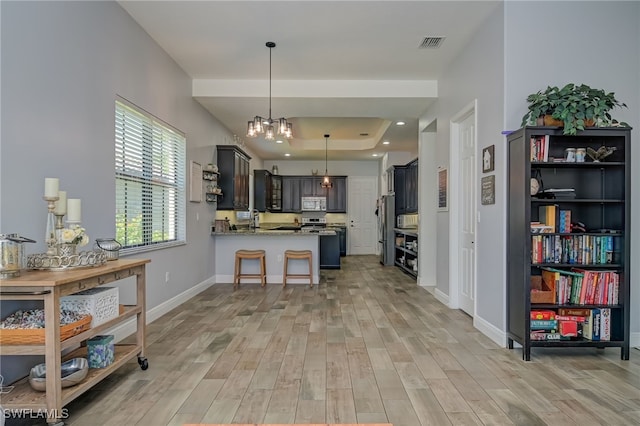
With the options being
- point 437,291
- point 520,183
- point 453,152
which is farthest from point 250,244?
point 520,183

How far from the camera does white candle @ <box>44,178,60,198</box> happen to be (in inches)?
91.4

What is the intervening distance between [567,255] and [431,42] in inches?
103

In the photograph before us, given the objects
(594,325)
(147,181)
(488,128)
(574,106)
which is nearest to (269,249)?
(147,181)

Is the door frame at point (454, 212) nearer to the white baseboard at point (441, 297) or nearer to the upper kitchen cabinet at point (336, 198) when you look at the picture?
the white baseboard at point (441, 297)

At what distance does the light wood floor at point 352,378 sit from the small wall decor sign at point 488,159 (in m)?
1.61

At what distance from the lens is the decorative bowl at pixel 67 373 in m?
2.07

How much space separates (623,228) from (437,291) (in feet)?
8.83

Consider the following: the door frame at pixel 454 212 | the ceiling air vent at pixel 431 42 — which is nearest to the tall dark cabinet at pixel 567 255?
the door frame at pixel 454 212

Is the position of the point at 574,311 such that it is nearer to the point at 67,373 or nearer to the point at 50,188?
the point at 67,373

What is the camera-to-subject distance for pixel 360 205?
11.5 m

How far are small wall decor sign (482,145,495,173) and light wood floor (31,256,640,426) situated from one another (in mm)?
1607

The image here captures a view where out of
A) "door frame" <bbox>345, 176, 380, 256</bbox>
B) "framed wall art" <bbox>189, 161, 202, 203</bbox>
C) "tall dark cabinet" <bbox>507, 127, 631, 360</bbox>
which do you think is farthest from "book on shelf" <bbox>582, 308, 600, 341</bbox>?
"door frame" <bbox>345, 176, 380, 256</bbox>

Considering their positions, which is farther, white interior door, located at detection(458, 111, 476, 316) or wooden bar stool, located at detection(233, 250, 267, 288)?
wooden bar stool, located at detection(233, 250, 267, 288)

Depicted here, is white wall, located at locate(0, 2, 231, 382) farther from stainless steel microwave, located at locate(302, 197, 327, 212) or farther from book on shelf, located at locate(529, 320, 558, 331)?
stainless steel microwave, located at locate(302, 197, 327, 212)
